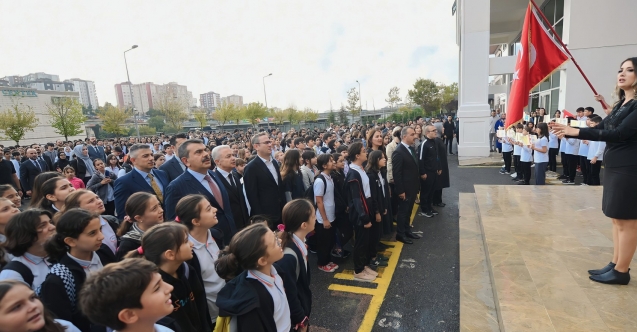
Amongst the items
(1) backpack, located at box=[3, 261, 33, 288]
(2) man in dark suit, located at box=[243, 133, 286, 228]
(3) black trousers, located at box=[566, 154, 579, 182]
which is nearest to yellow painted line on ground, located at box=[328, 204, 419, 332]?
(2) man in dark suit, located at box=[243, 133, 286, 228]

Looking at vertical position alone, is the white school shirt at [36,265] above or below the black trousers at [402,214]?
above

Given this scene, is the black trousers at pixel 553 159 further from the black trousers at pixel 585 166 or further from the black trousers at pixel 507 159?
the black trousers at pixel 585 166

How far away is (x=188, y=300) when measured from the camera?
7.26 ft

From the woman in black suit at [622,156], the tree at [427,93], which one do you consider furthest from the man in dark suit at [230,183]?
the tree at [427,93]

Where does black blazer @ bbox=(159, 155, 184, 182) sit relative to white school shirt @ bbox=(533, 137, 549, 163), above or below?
above

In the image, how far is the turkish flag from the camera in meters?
4.79

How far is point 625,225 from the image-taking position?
284cm

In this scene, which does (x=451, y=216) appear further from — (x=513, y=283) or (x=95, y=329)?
(x=95, y=329)

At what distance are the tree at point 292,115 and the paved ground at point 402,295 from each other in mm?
46305

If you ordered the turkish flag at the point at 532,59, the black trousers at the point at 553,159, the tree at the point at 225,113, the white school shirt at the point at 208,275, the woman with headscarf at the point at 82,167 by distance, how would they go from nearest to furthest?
the white school shirt at the point at 208,275
the turkish flag at the point at 532,59
the woman with headscarf at the point at 82,167
the black trousers at the point at 553,159
the tree at the point at 225,113

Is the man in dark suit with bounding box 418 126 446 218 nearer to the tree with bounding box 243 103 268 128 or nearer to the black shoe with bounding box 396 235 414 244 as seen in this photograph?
the black shoe with bounding box 396 235 414 244

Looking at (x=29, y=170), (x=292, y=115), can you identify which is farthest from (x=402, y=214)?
(x=292, y=115)

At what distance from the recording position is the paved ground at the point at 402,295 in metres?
3.38

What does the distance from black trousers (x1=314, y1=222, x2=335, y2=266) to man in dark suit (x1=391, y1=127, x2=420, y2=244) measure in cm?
138
